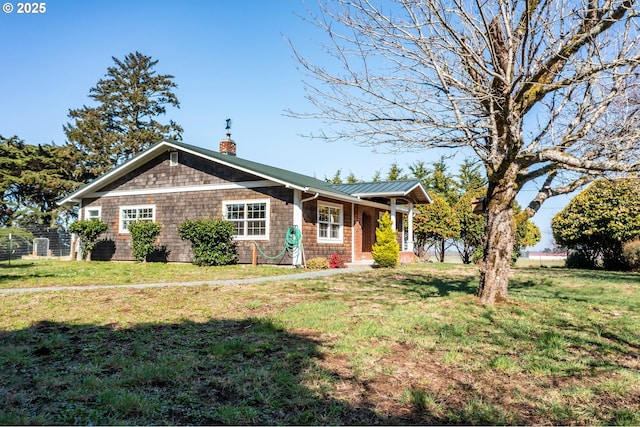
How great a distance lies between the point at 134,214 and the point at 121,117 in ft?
79.3

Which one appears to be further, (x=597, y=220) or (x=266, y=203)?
(x=597, y=220)

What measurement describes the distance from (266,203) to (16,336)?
1071 cm

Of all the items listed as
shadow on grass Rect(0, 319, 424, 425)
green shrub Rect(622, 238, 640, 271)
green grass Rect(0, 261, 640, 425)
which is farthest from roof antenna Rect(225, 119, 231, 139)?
green shrub Rect(622, 238, 640, 271)

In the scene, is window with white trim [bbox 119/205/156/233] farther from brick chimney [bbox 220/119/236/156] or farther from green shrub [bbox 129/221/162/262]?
brick chimney [bbox 220/119/236/156]

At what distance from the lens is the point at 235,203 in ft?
52.7

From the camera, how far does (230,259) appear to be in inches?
609

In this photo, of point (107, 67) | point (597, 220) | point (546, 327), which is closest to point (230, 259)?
point (546, 327)

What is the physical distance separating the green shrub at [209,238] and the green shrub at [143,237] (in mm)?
2046

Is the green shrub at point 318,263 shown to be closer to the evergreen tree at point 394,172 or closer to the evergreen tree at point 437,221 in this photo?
the evergreen tree at point 437,221

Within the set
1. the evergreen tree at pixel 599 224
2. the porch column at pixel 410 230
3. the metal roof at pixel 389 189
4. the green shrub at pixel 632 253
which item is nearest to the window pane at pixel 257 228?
the metal roof at pixel 389 189

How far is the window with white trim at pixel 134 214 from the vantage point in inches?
707

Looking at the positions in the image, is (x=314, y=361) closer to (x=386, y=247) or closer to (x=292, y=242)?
(x=292, y=242)

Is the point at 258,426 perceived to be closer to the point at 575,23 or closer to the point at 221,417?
the point at 221,417

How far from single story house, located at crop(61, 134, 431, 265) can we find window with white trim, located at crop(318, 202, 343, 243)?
0.13 feet
